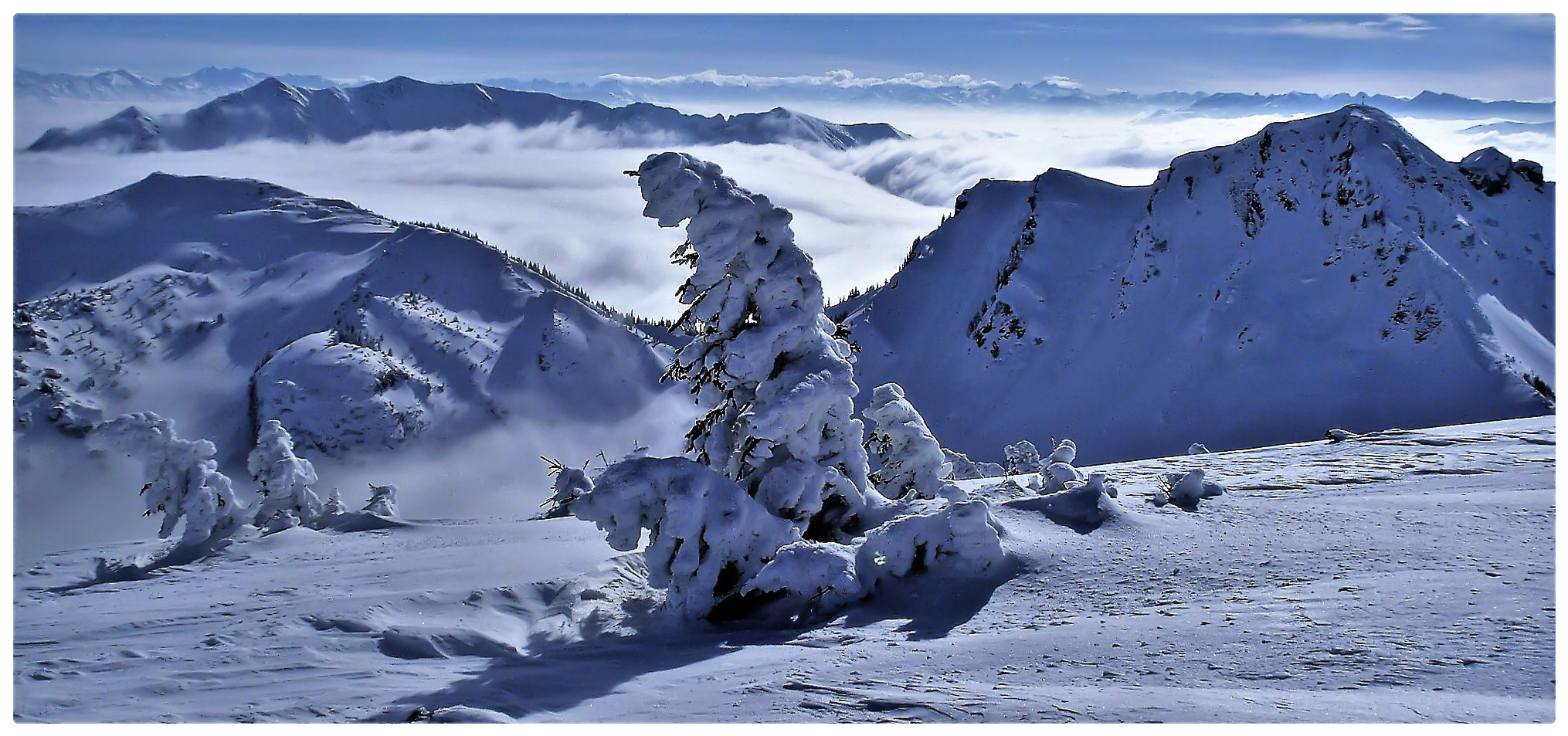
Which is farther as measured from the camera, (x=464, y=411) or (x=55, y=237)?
(x=55, y=237)

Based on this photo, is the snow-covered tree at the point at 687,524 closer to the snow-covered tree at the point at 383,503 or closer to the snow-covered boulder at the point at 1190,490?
the snow-covered boulder at the point at 1190,490

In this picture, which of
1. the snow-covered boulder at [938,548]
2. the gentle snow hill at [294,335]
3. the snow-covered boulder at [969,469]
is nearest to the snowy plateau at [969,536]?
the snow-covered boulder at [938,548]

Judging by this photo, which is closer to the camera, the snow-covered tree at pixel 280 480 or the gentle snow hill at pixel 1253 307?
the snow-covered tree at pixel 280 480

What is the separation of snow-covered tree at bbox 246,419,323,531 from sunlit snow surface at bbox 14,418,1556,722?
852 centimetres

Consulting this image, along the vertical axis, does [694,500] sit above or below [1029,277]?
below

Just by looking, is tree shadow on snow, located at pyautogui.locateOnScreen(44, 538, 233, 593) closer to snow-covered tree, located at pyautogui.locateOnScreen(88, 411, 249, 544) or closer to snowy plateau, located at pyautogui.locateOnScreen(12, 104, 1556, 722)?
snowy plateau, located at pyautogui.locateOnScreen(12, 104, 1556, 722)

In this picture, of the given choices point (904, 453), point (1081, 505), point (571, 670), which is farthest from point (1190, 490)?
point (571, 670)

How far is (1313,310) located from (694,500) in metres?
48.7

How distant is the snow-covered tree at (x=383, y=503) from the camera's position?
28.3 m

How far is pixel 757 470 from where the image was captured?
18.0 meters

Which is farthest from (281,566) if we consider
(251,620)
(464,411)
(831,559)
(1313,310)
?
(464,411)

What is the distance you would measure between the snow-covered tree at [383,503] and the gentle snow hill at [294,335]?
1767 inches

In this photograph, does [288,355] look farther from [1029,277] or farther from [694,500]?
[694,500]

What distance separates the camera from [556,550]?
778 inches
